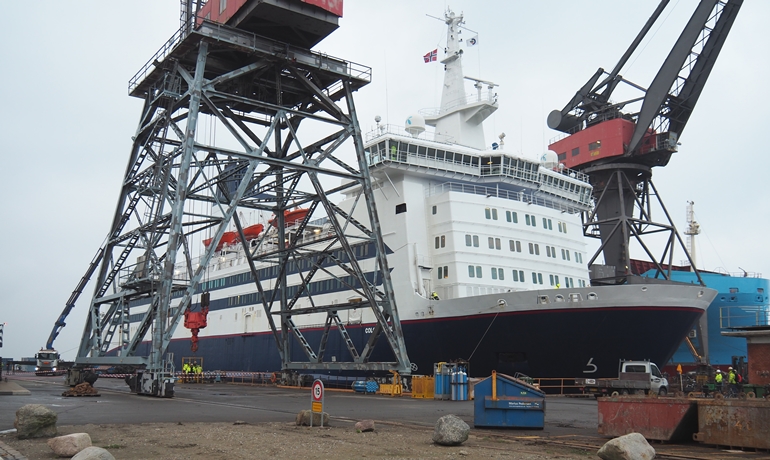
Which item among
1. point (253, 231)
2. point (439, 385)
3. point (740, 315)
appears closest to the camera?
point (439, 385)

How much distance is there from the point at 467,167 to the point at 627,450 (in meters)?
24.8

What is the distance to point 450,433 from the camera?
10.0 m

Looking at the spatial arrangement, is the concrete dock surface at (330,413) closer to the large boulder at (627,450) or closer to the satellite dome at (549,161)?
the large boulder at (627,450)

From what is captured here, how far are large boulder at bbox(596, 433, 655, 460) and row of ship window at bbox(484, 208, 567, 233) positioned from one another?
72.9 feet

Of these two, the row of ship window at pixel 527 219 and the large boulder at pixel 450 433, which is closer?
the large boulder at pixel 450 433

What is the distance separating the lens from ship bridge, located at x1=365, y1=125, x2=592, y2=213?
30.8 metres

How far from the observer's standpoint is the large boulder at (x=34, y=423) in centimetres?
1002

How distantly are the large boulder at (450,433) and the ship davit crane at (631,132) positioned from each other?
29.4 m

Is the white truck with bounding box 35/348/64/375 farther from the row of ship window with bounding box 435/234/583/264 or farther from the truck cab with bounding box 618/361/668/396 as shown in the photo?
the truck cab with bounding box 618/361/668/396

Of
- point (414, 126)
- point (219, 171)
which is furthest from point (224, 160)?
point (414, 126)

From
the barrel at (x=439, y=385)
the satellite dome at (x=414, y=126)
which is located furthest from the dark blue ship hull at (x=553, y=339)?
the satellite dome at (x=414, y=126)

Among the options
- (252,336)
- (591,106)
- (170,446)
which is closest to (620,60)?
(591,106)

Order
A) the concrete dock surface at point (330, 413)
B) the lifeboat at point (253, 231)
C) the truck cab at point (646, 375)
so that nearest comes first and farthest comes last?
the concrete dock surface at point (330, 413) < the truck cab at point (646, 375) < the lifeboat at point (253, 231)

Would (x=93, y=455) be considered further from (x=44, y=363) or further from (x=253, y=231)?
(x=44, y=363)
